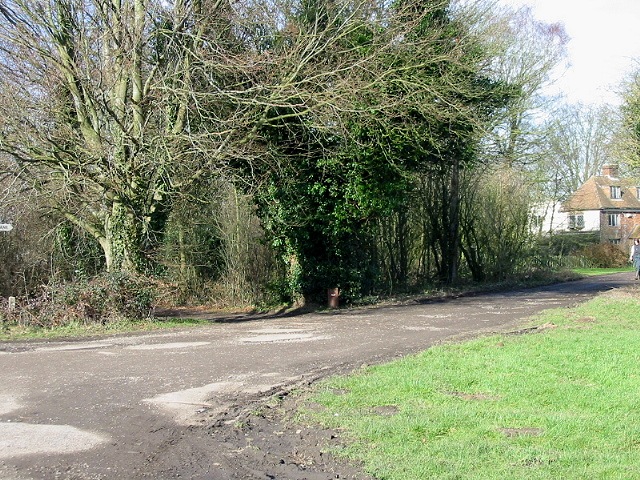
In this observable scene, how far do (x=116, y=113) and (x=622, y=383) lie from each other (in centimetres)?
1363

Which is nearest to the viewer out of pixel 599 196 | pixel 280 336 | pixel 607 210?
pixel 280 336

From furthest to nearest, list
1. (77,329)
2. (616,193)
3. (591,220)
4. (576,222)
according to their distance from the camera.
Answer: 1. (616,193)
2. (591,220)
3. (576,222)
4. (77,329)

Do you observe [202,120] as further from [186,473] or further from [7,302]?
[186,473]

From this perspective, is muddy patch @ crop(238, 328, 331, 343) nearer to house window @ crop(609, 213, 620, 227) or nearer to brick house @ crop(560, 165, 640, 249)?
brick house @ crop(560, 165, 640, 249)

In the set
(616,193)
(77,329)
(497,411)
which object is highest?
(616,193)

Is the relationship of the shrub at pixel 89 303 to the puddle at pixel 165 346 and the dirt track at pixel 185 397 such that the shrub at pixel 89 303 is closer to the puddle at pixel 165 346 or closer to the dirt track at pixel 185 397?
the dirt track at pixel 185 397

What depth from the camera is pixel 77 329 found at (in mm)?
15586

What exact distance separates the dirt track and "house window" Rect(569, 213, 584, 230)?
48650 mm

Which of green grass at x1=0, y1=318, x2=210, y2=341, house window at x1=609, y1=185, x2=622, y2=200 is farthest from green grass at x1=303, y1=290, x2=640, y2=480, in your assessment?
house window at x1=609, y1=185, x2=622, y2=200

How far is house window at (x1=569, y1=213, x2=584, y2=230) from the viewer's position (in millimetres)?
61747

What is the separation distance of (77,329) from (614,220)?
2648 inches

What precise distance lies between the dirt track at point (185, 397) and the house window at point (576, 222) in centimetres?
4865

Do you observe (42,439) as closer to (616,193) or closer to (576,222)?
(576,222)

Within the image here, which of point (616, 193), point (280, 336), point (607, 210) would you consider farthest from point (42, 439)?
point (616, 193)
